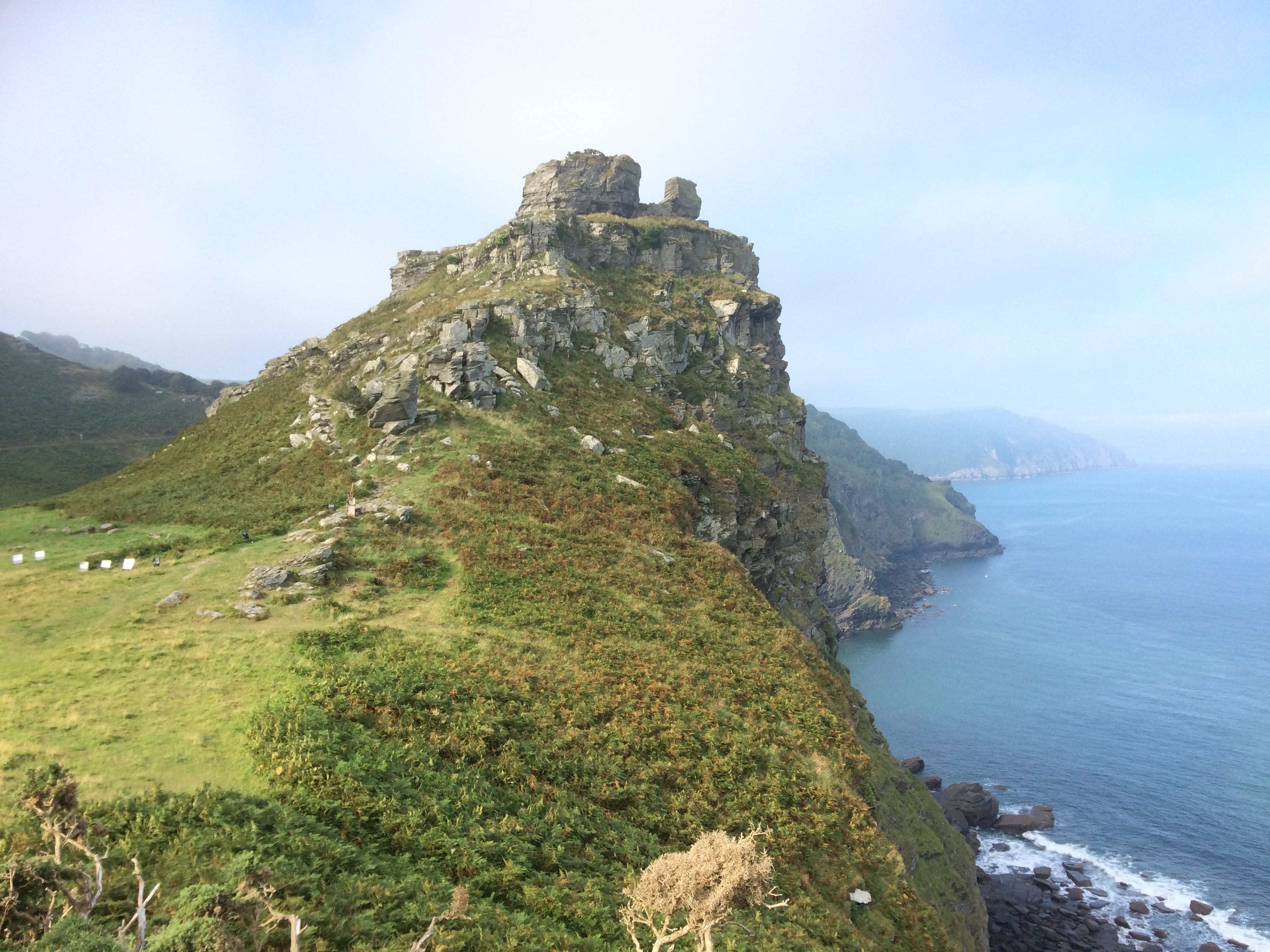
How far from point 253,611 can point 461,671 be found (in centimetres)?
823

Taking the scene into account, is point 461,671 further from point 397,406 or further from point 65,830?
point 397,406

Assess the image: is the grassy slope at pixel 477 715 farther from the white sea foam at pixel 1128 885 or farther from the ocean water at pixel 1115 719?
the ocean water at pixel 1115 719

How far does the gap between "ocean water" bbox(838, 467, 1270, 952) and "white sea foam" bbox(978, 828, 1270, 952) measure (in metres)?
0.15

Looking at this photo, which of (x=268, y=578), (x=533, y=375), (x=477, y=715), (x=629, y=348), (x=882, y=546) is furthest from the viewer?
(x=882, y=546)

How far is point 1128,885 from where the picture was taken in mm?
53062

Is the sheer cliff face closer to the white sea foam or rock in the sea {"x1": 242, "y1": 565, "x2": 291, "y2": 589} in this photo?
rock in the sea {"x1": 242, "y1": 565, "x2": 291, "y2": 589}

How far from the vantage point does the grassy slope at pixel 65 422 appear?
67062mm

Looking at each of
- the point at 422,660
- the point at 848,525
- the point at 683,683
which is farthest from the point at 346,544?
the point at 848,525

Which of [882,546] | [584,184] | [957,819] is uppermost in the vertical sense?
[584,184]

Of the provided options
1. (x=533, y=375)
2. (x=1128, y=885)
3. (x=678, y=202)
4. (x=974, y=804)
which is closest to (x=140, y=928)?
(x=533, y=375)

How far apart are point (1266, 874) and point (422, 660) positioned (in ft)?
253

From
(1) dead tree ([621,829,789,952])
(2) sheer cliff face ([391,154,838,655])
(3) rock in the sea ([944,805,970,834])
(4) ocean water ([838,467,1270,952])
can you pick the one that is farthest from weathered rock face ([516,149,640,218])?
(4) ocean water ([838,467,1270,952])

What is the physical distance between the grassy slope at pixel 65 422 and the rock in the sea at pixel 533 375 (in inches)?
2209

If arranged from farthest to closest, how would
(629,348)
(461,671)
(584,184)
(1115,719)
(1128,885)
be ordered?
(1115,719)
(584,184)
(1128,885)
(629,348)
(461,671)
